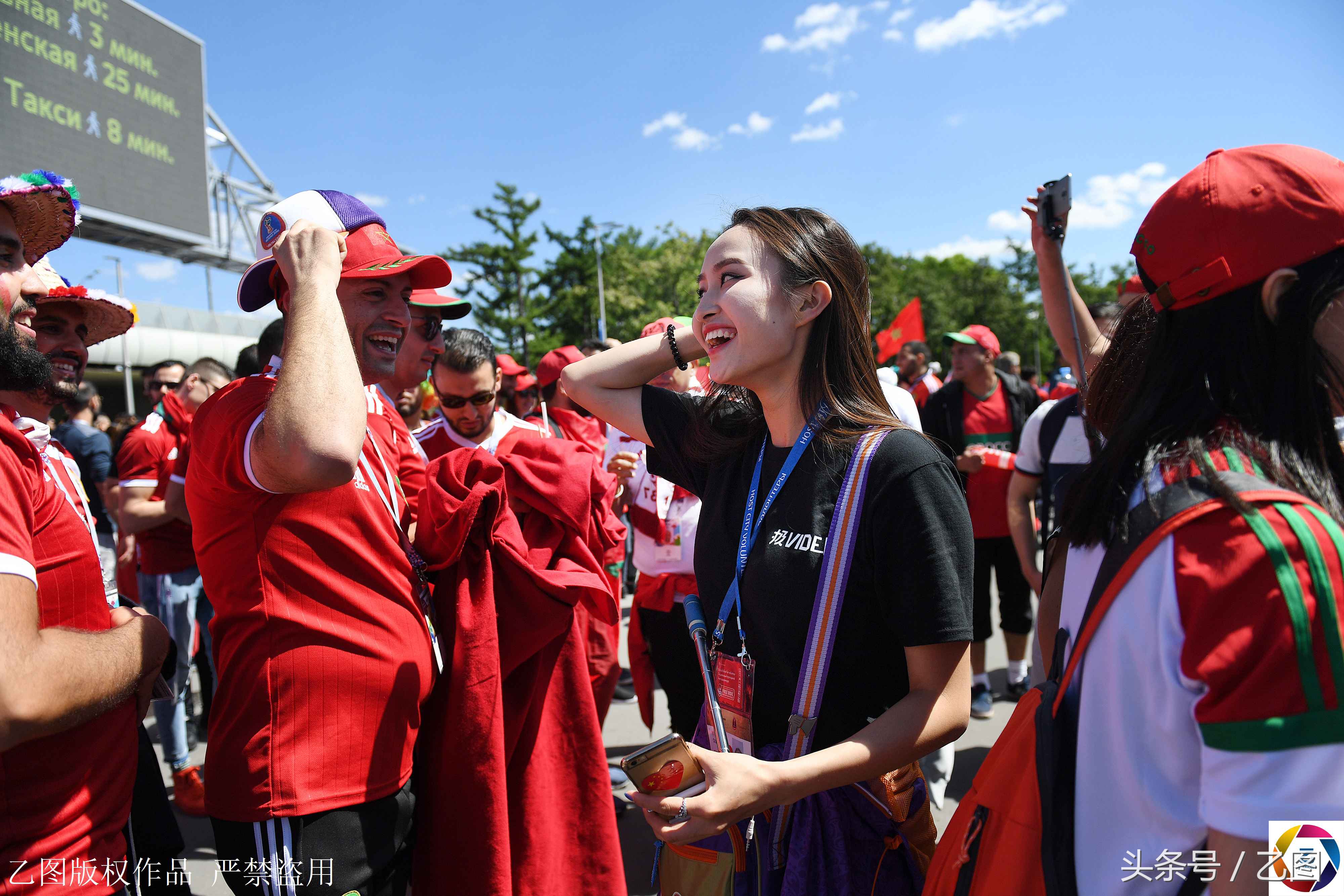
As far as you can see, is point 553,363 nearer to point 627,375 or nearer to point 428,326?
point 428,326

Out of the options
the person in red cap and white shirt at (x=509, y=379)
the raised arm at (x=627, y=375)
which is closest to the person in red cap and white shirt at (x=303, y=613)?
the raised arm at (x=627, y=375)

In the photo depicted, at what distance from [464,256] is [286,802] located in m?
34.6

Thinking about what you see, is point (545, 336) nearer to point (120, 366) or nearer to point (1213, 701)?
point (120, 366)

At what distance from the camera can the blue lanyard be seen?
1712 millimetres

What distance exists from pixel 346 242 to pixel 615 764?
3.47 meters

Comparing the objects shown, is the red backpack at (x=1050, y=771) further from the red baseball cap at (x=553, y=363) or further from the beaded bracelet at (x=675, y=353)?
the red baseball cap at (x=553, y=363)

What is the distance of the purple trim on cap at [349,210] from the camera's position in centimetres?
212

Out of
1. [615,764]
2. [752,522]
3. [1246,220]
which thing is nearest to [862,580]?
[752,522]

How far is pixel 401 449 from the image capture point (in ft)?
8.63

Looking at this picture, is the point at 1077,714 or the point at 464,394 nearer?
the point at 1077,714

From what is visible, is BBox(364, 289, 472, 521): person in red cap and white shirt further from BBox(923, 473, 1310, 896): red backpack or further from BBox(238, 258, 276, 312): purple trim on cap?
BBox(923, 473, 1310, 896): red backpack

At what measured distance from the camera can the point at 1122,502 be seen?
1056 mm

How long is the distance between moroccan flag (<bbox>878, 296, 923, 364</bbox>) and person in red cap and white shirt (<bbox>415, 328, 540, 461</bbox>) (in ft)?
24.4

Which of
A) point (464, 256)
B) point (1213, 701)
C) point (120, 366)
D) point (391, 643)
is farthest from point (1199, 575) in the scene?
point (464, 256)
